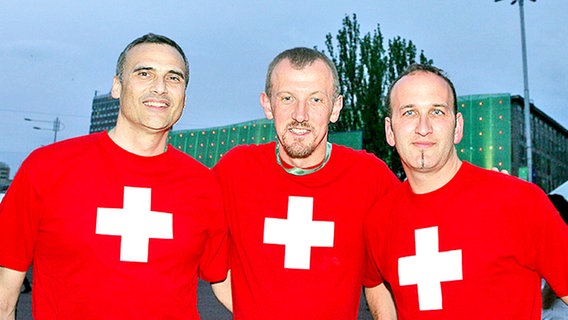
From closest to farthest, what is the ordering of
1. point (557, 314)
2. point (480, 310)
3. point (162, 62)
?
point (480, 310)
point (162, 62)
point (557, 314)

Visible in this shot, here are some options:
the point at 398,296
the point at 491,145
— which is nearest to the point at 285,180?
the point at 398,296

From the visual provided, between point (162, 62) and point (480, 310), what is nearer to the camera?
point (480, 310)

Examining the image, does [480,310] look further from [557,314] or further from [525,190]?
[557,314]

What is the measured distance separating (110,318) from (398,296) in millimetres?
1319

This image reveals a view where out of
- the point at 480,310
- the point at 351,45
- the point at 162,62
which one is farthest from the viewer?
the point at 351,45

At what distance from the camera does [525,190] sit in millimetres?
2195

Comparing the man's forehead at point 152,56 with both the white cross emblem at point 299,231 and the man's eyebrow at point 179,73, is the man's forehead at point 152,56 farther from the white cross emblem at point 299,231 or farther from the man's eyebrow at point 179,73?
the white cross emblem at point 299,231

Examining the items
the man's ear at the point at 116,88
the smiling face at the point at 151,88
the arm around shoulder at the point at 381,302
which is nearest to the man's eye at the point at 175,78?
the smiling face at the point at 151,88

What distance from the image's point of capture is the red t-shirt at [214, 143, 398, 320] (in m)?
2.47

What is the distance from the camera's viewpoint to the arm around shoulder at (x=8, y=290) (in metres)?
2.18

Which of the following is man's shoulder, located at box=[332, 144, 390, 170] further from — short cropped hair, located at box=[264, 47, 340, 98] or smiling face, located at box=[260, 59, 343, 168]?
short cropped hair, located at box=[264, 47, 340, 98]

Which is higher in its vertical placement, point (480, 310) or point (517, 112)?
point (517, 112)

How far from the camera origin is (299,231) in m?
2.56

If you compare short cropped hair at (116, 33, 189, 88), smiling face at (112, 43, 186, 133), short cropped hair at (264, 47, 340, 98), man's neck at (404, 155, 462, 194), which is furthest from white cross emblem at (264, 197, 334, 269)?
short cropped hair at (116, 33, 189, 88)
